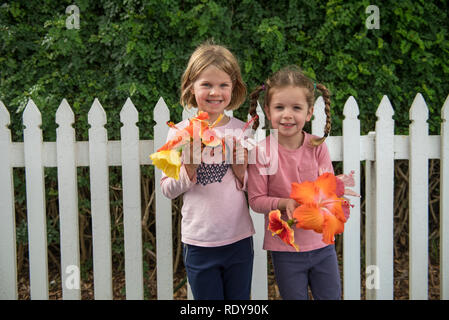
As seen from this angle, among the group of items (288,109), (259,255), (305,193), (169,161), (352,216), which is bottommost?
(259,255)

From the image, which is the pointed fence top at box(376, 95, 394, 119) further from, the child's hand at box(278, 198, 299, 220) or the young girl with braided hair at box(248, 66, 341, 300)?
the child's hand at box(278, 198, 299, 220)

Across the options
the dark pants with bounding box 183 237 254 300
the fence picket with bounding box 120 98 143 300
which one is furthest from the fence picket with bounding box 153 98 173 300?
the dark pants with bounding box 183 237 254 300

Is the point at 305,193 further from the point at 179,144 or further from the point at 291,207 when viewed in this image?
the point at 179,144

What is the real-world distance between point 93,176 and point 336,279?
4.70 ft

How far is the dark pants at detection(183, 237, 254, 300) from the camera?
175 centimetres

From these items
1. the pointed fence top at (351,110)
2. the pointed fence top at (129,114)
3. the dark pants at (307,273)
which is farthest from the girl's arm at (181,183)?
the pointed fence top at (351,110)

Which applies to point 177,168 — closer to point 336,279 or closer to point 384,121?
point 336,279

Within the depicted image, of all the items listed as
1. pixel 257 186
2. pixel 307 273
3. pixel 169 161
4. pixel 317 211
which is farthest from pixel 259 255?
pixel 169 161

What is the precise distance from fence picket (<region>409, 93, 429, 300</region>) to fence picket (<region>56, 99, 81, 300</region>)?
1993 mm

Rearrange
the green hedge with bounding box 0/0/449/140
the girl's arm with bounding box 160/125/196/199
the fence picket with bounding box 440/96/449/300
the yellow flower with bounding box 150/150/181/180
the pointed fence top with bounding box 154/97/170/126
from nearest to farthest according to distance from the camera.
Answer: the yellow flower with bounding box 150/150/181/180 → the girl's arm with bounding box 160/125/196/199 → the pointed fence top with bounding box 154/97/170/126 → the fence picket with bounding box 440/96/449/300 → the green hedge with bounding box 0/0/449/140

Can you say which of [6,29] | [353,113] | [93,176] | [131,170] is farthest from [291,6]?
[6,29]

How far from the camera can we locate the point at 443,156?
2365mm

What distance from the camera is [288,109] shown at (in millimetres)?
1696

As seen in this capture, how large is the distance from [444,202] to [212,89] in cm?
165
